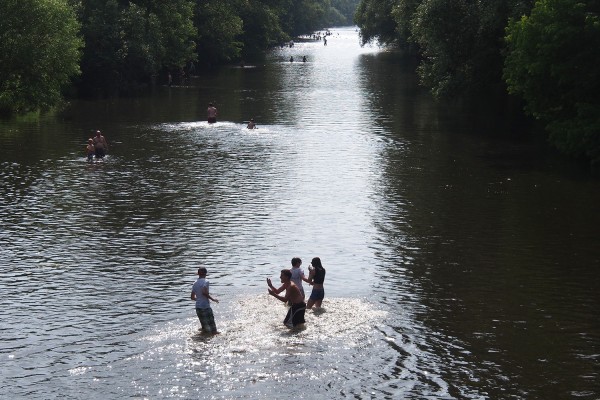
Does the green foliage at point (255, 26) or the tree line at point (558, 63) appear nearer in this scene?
the tree line at point (558, 63)

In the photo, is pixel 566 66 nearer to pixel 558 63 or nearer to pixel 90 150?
pixel 558 63

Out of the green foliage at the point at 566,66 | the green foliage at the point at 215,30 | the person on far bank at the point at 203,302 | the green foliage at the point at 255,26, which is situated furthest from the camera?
the green foliage at the point at 255,26

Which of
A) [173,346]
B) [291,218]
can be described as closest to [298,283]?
[173,346]

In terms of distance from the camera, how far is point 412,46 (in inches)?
4537

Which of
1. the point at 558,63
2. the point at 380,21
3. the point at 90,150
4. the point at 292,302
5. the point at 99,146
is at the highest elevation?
the point at 380,21

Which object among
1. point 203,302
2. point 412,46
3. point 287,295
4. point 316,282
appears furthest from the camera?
point 412,46

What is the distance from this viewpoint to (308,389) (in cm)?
1931

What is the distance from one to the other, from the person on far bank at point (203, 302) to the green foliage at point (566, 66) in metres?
27.6

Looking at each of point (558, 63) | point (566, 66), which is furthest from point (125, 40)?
point (566, 66)

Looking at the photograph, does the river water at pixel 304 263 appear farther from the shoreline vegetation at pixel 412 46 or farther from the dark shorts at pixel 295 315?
the shoreline vegetation at pixel 412 46

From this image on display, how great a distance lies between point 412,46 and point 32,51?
63.5 m

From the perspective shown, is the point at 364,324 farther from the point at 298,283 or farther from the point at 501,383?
the point at 501,383

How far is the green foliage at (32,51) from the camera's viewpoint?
61656mm

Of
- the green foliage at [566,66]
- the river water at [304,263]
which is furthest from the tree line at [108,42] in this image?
the green foliage at [566,66]
